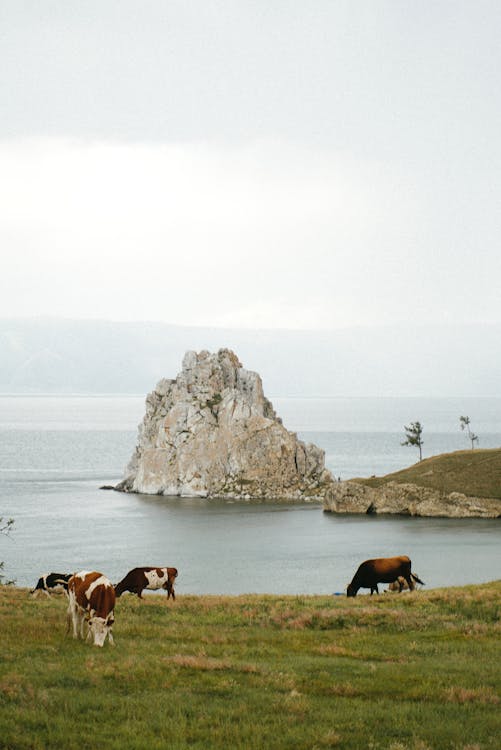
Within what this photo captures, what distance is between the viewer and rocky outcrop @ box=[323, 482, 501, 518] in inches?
5871

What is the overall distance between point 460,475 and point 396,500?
573 inches

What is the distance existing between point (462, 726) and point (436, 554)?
91949mm

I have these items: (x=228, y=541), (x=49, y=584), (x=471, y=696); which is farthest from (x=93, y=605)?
(x=228, y=541)

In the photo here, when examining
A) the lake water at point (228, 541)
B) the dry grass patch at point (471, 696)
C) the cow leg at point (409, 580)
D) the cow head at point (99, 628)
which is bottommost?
the lake water at point (228, 541)

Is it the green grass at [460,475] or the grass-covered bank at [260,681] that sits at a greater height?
the green grass at [460,475]

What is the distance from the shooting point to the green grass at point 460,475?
501 feet

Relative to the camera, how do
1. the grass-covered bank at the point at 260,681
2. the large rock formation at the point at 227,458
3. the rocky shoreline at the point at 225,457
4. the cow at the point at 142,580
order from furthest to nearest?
the large rock formation at the point at 227,458, the rocky shoreline at the point at 225,457, the cow at the point at 142,580, the grass-covered bank at the point at 260,681

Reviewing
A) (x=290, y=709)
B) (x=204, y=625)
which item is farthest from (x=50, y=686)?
(x=204, y=625)

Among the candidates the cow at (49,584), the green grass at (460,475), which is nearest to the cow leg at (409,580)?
the cow at (49,584)

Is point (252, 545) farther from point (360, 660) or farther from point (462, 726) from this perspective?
point (462, 726)

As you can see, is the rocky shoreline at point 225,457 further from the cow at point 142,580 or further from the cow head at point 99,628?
the cow head at point 99,628

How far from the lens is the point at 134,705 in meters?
15.4

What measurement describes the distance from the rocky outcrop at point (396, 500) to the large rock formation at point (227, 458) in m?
22.2

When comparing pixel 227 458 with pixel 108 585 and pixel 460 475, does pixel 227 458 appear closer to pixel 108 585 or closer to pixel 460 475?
pixel 460 475
